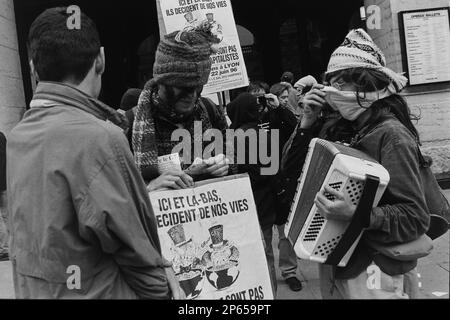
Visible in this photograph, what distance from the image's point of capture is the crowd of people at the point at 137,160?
1716 mm

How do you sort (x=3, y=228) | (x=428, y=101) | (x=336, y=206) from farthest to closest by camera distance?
(x=428, y=101) → (x=3, y=228) → (x=336, y=206)

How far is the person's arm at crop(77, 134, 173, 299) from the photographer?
5.57 feet

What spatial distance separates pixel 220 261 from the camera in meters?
2.56

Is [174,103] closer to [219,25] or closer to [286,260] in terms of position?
[219,25]

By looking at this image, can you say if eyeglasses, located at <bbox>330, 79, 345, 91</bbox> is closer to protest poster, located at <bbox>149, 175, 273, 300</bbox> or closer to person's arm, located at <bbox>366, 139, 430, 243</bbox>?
person's arm, located at <bbox>366, 139, 430, 243</bbox>

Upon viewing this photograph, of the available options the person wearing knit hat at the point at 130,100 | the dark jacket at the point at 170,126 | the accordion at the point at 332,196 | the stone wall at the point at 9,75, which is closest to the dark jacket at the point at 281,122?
the person wearing knit hat at the point at 130,100

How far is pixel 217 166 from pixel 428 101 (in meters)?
5.56

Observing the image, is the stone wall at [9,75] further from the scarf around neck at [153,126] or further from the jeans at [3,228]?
the scarf around neck at [153,126]

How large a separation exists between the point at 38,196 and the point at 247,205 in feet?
3.83

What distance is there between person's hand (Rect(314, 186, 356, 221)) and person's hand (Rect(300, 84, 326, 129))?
678 millimetres

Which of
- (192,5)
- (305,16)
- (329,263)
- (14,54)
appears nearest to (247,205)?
(329,263)

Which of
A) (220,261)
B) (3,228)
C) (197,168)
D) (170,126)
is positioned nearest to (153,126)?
(170,126)

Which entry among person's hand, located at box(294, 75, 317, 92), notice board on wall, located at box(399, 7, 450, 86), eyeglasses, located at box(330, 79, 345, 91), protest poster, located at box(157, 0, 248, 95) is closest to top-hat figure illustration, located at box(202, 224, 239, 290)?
eyeglasses, located at box(330, 79, 345, 91)

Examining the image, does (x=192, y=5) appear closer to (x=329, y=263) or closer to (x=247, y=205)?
(x=247, y=205)
